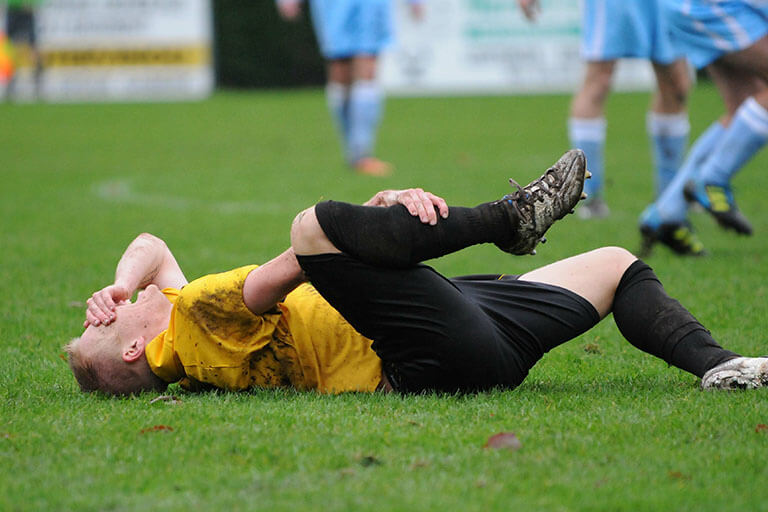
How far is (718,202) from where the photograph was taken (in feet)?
17.6

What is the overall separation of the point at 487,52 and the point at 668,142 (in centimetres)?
1446

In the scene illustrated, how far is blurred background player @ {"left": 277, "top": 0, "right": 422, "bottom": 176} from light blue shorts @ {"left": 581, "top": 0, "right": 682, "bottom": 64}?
3159mm

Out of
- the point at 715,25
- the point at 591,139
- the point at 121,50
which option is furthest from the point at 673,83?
the point at 121,50

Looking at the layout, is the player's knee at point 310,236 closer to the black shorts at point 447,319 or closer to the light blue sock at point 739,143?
the black shorts at point 447,319

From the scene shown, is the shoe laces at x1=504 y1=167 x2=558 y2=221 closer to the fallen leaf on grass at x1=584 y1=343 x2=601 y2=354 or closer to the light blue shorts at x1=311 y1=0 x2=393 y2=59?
the fallen leaf on grass at x1=584 y1=343 x2=601 y2=354

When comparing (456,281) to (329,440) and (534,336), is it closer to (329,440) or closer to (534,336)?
(534,336)

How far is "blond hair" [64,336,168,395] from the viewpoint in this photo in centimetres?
318

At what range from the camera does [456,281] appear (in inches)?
131

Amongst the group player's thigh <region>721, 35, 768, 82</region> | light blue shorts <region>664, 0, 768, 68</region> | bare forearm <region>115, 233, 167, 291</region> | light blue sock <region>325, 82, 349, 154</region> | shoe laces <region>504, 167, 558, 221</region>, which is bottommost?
light blue sock <region>325, 82, 349, 154</region>

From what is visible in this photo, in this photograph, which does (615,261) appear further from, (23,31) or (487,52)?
(23,31)

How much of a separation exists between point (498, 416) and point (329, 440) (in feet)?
1.56

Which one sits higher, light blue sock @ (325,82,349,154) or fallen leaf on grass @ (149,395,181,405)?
fallen leaf on grass @ (149,395,181,405)

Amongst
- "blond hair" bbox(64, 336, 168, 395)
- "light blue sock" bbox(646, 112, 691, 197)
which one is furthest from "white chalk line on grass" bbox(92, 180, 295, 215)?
"blond hair" bbox(64, 336, 168, 395)

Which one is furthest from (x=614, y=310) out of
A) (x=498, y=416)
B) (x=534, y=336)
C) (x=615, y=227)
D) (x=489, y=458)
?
(x=615, y=227)
